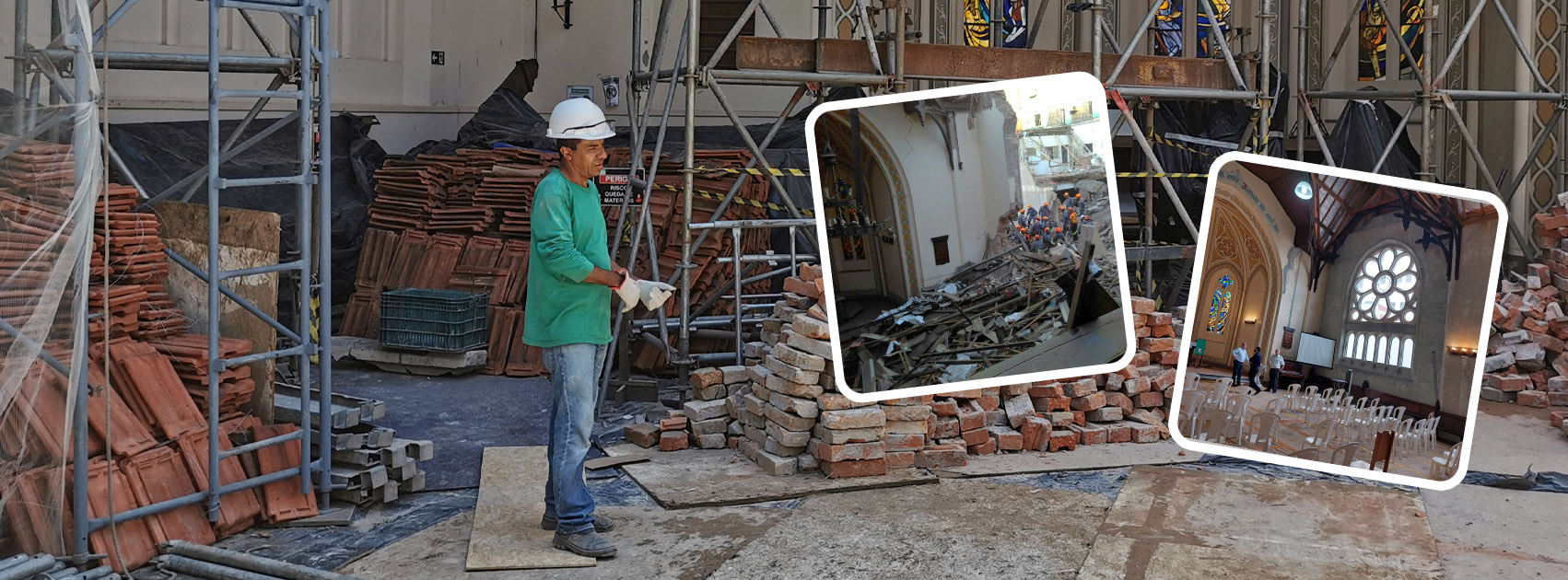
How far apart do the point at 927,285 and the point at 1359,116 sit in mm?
12899

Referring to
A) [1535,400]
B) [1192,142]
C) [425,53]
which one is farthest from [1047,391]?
[425,53]

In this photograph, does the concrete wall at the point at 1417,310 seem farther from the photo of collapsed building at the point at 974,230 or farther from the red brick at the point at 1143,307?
the red brick at the point at 1143,307

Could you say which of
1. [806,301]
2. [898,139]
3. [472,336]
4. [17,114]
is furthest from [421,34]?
[898,139]

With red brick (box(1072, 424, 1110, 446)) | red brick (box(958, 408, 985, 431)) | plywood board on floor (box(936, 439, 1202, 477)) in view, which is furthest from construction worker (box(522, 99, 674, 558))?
red brick (box(1072, 424, 1110, 446))

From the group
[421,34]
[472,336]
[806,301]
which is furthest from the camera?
[421,34]

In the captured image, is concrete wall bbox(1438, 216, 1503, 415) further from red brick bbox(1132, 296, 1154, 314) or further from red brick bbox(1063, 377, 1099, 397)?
red brick bbox(1132, 296, 1154, 314)

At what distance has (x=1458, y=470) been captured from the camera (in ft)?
7.98

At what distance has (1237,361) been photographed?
8.19 ft

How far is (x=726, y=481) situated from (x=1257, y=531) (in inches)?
110

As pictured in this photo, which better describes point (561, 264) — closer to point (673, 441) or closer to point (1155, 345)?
point (673, 441)

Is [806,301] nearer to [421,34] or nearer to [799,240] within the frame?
[799,240]

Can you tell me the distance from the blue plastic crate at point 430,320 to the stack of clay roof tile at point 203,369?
4.08m

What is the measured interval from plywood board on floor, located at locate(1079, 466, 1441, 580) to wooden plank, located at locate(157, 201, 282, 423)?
14.2 ft

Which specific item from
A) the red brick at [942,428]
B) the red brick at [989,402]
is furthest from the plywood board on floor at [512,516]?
the red brick at [989,402]
